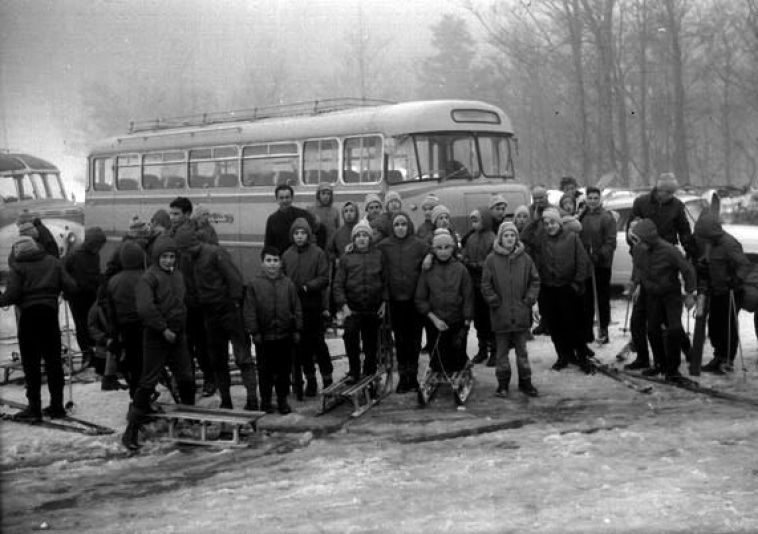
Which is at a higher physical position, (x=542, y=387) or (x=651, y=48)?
(x=651, y=48)

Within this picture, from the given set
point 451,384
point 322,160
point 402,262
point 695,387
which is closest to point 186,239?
point 402,262

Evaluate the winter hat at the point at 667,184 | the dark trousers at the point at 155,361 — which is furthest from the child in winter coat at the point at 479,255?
the dark trousers at the point at 155,361

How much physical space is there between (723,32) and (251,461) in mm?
40765

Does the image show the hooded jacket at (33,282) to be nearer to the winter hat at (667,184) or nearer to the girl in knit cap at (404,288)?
the girl in knit cap at (404,288)

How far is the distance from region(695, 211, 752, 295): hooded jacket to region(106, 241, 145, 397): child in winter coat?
592 centimetres

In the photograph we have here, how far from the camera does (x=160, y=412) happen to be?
842 centimetres

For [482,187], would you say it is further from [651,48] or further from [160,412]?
[651,48]

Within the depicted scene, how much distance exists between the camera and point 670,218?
35.3 feet

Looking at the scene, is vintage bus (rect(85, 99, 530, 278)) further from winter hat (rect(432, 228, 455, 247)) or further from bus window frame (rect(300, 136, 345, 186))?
winter hat (rect(432, 228, 455, 247))

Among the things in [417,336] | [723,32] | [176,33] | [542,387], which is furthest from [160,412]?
[176,33]

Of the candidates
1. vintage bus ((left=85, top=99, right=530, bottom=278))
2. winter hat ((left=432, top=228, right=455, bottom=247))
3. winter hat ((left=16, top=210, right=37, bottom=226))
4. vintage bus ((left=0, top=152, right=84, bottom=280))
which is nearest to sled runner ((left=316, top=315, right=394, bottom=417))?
winter hat ((left=432, top=228, right=455, bottom=247))

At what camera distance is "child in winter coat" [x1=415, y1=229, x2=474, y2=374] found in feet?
30.6

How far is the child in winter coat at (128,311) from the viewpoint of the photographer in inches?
344

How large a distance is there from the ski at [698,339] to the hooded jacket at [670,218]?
0.87 metres
